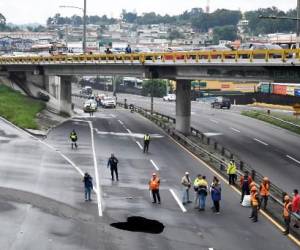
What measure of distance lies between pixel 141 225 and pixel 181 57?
89.1 ft

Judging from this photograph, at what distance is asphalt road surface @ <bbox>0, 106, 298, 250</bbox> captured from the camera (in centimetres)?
2170

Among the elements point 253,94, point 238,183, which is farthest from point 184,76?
point 253,94

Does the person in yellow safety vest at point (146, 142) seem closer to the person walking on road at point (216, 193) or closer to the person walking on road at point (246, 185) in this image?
the person walking on road at point (246, 185)

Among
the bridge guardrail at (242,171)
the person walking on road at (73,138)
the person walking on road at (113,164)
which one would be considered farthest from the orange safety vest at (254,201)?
the person walking on road at (73,138)

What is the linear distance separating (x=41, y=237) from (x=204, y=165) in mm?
16363

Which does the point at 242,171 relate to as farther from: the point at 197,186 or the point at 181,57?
the point at 181,57

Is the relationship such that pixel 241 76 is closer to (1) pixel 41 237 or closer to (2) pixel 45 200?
A: (2) pixel 45 200

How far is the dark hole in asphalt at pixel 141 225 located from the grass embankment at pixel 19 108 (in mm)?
26033

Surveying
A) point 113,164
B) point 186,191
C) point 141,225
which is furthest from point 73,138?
point 141,225


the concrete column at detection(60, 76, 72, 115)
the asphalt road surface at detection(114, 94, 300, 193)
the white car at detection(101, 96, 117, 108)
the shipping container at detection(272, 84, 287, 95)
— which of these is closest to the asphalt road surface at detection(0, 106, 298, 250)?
the asphalt road surface at detection(114, 94, 300, 193)

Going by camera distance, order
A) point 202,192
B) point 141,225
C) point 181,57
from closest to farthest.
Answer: point 141,225 → point 202,192 → point 181,57

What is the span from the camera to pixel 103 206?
2630 centimetres

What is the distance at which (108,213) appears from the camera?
25.2 m

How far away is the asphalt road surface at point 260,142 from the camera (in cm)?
3644
